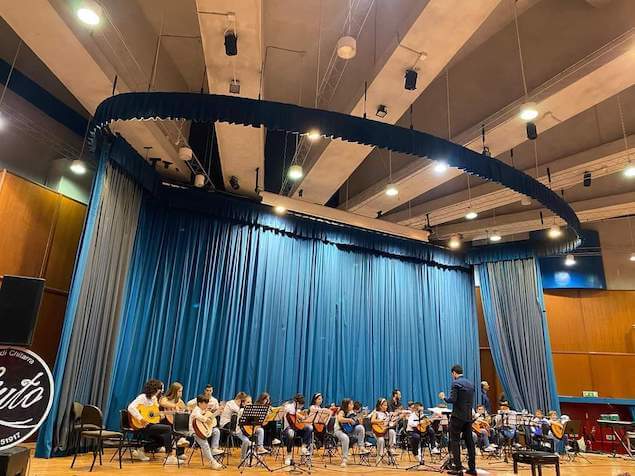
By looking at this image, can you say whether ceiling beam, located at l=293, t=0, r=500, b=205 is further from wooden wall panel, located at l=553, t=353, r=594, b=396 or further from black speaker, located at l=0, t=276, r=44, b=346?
wooden wall panel, located at l=553, t=353, r=594, b=396

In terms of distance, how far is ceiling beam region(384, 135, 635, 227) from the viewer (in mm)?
8359

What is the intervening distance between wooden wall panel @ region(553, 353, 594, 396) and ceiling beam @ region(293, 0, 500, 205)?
A: 29.1 ft

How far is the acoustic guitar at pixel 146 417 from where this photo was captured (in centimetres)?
664

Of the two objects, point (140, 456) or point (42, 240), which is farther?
point (42, 240)

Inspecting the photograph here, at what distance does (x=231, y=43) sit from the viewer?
5.54 m

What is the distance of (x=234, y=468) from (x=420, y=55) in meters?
6.41

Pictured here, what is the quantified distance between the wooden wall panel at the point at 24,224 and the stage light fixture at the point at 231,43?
189 inches

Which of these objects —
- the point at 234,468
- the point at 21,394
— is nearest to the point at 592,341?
the point at 234,468

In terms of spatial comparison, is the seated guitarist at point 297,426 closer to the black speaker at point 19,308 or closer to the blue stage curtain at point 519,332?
the black speaker at point 19,308

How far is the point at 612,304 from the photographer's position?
1290 cm

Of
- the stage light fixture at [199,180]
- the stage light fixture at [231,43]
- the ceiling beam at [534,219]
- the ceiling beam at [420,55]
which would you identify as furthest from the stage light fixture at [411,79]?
the ceiling beam at [534,219]

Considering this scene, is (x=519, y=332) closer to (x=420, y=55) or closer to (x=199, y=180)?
(x=420, y=55)

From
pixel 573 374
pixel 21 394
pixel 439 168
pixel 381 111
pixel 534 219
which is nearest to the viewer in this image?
pixel 21 394

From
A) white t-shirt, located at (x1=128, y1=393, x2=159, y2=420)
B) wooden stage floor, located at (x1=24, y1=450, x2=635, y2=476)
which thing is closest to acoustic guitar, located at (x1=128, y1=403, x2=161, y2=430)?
white t-shirt, located at (x1=128, y1=393, x2=159, y2=420)
